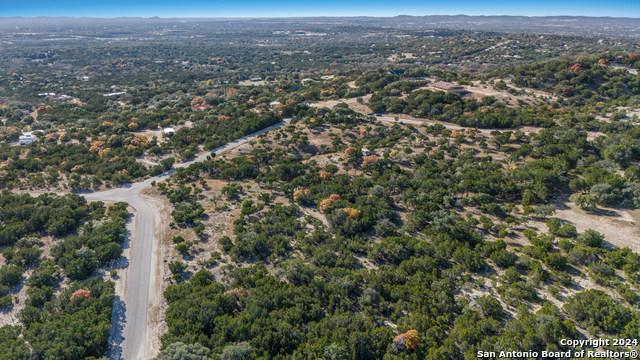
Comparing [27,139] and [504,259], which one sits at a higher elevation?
[27,139]

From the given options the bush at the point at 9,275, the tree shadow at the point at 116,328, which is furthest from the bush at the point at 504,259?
the bush at the point at 9,275

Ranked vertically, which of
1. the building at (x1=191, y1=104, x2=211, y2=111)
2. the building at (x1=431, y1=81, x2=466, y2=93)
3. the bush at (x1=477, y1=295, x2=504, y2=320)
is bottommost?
the bush at (x1=477, y1=295, x2=504, y2=320)

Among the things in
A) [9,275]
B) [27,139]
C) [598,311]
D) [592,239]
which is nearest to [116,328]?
[9,275]

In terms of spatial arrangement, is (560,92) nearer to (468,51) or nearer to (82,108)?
(468,51)

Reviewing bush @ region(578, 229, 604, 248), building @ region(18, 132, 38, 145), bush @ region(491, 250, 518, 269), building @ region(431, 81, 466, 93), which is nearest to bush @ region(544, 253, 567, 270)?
bush @ region(491, 250, 518, 269)

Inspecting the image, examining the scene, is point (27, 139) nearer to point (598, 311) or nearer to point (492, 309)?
point (492, 309)

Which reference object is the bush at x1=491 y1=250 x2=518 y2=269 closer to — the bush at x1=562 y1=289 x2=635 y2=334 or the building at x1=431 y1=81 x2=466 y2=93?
the bush at x1=562 y1=289 x2=635 y2=334
